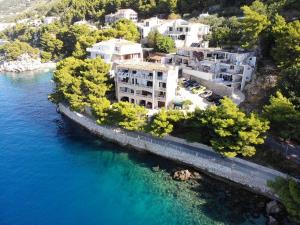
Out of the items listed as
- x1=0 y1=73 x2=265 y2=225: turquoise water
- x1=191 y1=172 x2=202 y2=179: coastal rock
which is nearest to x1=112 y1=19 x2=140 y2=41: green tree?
x1=0 y1=73 x2=265 y2=225: turquoise water

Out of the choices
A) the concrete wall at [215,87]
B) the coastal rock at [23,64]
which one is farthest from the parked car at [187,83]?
the coastal rock at [23,64]

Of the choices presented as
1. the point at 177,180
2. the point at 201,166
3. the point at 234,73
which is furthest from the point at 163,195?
the point at 234,73

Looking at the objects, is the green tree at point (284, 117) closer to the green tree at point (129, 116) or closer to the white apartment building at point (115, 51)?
the green tree at point (129, 116)

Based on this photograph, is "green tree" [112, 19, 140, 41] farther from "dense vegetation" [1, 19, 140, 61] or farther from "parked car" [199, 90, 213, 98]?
"parked car" [199, 90, 213, 98]

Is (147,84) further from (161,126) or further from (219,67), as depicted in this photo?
(219,67)

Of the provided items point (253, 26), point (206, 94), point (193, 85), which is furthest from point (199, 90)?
point (253, 26)

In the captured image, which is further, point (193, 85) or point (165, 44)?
point (165, 44)
